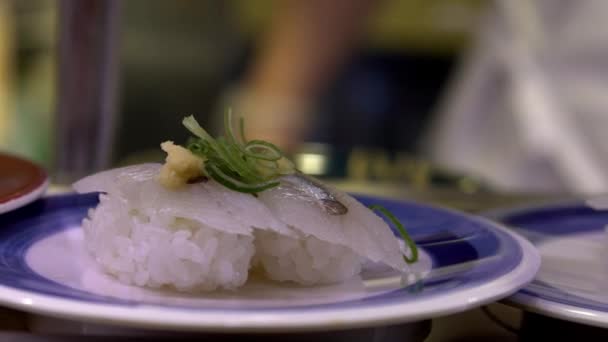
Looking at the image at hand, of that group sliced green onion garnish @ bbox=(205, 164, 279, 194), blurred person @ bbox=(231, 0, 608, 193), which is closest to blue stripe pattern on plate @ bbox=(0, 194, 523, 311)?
sliced green onion garnish @ bbox=(205, 164, 279, 194)

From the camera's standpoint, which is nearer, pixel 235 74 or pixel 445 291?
pixel 445 291

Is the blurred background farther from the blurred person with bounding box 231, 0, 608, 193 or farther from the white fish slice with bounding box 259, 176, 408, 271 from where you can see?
the white fish slice with bounding box 259, 176, 408, 271

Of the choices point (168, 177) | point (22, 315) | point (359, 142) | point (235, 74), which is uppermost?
point (168, 177)

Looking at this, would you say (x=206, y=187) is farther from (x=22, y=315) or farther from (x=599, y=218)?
(x=599, y=218)

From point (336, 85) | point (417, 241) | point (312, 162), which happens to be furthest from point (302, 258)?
point (336, 85)

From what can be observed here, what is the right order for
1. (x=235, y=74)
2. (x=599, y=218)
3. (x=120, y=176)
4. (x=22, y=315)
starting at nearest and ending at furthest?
(x=22, y=315) < (x=120, y=176) < (x=599, y=218) < (x=235, y=74)

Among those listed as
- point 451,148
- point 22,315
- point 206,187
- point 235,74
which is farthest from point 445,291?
point 235,74

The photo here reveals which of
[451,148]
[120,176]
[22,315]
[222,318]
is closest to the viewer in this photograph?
[222,318]

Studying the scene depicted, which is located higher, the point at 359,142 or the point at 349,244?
the point at 349,244
